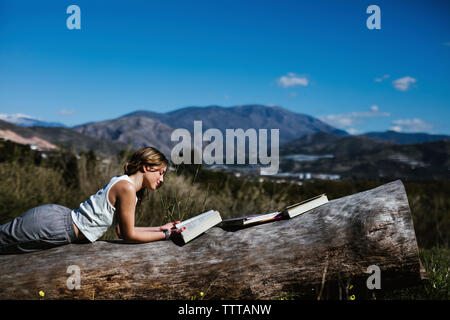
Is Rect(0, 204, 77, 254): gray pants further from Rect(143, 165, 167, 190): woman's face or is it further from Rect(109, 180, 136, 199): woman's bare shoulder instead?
Rect(143, 165, 167, 190): woman's face

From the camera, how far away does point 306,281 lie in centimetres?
266

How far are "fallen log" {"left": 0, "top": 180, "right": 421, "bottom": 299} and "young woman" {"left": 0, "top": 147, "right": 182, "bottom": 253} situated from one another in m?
0.15

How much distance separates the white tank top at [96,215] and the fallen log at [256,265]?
272 mm

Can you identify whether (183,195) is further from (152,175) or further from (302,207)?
(302,207)

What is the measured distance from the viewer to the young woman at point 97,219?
9.42 feet

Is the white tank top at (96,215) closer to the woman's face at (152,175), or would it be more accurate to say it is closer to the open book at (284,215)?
the woman's face at (152,175)

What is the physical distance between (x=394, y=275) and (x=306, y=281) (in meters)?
0.66

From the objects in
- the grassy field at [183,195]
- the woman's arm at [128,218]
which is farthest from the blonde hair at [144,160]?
the grassy field at [183,195]

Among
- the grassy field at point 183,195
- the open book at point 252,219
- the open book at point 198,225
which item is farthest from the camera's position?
the grassy field at point 183,195

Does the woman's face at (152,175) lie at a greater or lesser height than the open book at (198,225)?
greater

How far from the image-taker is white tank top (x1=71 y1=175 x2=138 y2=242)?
9.74 ft

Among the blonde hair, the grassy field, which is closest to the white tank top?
the blonde hair

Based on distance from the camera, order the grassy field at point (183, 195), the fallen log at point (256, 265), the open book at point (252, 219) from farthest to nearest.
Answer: the grassy field at point (183, 195), the open book at point (252, 219), the fallen log at point (256, 265)
